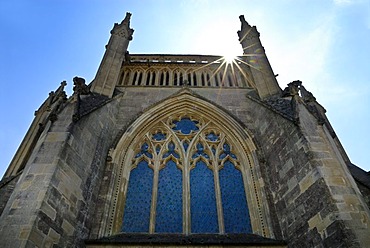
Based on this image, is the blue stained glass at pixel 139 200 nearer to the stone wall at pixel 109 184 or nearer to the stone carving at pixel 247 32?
the stone wall at pixel 109 184

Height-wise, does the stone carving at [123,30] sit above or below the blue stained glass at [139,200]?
above

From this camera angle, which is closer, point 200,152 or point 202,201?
point 202,201

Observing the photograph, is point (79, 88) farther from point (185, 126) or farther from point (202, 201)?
point (202, 201)

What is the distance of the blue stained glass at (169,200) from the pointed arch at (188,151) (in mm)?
90

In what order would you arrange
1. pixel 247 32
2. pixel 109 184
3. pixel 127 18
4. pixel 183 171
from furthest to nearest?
pixel 127 18, pixel 247 32, pixel 183 171, pixel 109 184

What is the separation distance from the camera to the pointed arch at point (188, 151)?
6.55 metres

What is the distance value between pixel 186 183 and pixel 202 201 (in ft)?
1.84

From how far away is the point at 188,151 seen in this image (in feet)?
26.1


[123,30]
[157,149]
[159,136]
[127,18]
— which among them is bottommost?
[157,149]

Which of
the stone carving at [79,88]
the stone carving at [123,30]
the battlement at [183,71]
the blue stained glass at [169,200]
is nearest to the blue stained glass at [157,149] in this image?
the blue stained glass at [169,200]

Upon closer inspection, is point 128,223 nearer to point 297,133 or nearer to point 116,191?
point 116,191

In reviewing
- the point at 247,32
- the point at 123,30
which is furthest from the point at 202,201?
the point at 123,30

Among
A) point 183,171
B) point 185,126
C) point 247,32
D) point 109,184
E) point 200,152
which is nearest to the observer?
point 109,184

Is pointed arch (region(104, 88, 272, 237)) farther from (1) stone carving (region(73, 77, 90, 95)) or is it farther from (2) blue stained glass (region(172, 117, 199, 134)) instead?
(1) stone carving (region(73, 77, 90, 95))
